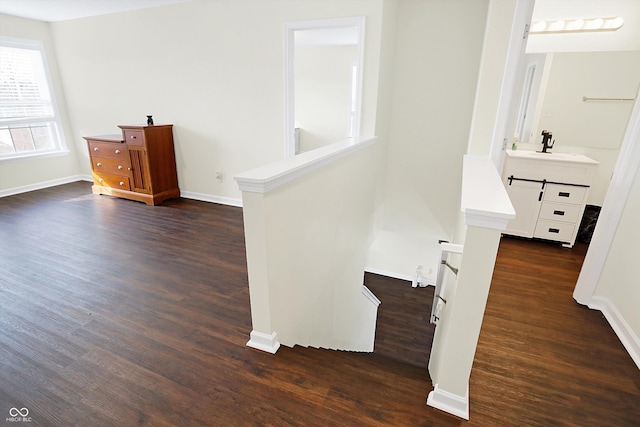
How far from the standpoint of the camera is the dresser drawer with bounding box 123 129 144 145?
4020 mm

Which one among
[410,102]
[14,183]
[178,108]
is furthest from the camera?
[14,183]

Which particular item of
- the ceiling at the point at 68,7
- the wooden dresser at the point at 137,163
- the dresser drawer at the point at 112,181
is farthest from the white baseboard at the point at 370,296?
the ceiling at the point at 68,7

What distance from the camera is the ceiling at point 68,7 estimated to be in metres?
3.80

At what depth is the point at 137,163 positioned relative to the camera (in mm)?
4160

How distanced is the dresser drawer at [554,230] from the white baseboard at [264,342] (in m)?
3.30

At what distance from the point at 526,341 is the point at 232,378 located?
6.09 feet

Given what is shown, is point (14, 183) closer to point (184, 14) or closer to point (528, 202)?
point (184, 14)

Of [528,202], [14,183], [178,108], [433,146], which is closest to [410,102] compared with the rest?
[433,146]

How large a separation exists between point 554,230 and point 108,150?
5.65 metres

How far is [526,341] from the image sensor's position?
2078 mm

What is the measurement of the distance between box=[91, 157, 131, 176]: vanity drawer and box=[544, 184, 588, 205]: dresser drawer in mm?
5123

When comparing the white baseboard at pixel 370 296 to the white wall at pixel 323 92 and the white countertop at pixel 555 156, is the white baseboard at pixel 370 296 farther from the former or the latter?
the white wall at pixel 323 92

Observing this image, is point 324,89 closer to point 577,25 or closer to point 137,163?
point 137,163

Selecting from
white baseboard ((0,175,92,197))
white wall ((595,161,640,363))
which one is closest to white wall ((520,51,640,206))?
white wall ((595,161,640,363))
